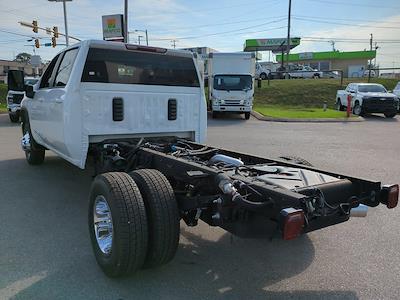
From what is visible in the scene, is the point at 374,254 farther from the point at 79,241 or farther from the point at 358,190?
the point at 79,241

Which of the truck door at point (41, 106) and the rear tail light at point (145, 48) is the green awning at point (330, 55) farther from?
the rear tail light at point (145, 48)

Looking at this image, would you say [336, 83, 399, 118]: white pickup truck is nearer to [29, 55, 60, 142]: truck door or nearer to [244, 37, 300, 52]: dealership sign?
[29, 55, 60, 142]: truck door

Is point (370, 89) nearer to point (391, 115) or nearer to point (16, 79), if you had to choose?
point (391, 115)

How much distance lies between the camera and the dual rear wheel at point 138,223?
333 cm

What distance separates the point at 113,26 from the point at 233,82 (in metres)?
19.8

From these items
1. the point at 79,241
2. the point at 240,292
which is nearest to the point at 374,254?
the point at 240,292

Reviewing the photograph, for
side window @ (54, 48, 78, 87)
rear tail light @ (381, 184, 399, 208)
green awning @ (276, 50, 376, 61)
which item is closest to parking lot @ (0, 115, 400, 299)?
rear tail light @ (381, 184, 399, 208)

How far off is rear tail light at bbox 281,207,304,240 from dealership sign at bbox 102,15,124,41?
34.1 meters

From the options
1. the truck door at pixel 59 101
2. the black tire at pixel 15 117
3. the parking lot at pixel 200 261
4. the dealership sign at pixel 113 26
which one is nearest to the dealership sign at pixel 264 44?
the dealership sign at pixel 113 26

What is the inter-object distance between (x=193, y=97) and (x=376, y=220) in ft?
10.1

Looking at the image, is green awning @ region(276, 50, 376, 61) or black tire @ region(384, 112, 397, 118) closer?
black tire @ region(384, 112, 397, 118)

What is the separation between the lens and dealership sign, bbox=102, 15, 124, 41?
35.2 metres

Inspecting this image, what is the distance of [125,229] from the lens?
331 centimetres

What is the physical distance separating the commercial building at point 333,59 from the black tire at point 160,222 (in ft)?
258
